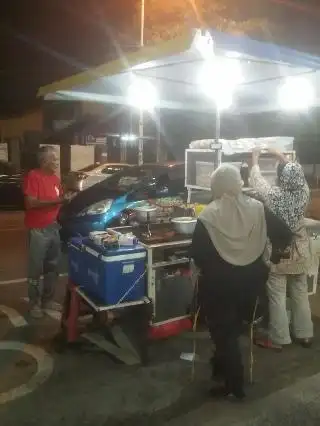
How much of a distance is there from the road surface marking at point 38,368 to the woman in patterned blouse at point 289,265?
2.08 meters

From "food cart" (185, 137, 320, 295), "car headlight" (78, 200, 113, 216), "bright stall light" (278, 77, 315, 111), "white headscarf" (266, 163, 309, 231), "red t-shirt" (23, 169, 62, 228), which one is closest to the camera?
"white headscarf" (266, 163, 309, 231)

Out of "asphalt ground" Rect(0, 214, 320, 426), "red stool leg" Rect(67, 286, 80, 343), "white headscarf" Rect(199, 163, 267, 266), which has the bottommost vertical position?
"asphalt ground" Rect(0, 214, 320, 426)

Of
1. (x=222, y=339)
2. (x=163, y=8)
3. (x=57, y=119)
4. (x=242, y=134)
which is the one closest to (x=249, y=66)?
(x=222, y=339)

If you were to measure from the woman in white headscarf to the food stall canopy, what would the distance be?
2023 mm

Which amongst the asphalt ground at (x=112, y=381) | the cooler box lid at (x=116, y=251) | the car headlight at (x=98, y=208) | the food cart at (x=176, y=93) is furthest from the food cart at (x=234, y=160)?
the car headlight at (x=98, y=208)

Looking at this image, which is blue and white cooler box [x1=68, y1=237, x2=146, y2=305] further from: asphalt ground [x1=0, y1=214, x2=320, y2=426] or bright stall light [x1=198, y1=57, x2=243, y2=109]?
bright stall light [x1=198, y1=57, x2=243, y2=109]

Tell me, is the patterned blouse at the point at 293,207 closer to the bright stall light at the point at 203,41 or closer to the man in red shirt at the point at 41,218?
the bright stall light at the point at 203,41

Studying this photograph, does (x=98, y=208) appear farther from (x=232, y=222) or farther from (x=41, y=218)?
(x=232, y=222)

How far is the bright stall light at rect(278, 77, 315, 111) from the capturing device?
23.7ft

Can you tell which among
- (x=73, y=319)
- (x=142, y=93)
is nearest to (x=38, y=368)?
(x=73, y=319)

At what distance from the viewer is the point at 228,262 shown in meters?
3.53

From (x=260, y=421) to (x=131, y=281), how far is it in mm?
1563

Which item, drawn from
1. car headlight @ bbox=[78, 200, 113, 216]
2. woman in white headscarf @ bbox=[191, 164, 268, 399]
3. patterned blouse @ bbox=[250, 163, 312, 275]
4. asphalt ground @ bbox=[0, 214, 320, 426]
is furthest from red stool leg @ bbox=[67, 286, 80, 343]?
car headlight @ bbox=[78, 200, 113, 216]

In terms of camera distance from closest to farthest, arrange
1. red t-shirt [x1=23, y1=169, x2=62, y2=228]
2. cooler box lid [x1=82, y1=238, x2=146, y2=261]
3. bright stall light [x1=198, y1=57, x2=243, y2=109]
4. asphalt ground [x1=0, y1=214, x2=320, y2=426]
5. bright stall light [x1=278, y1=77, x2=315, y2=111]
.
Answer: asphalt ground [x1=0, y1=214, x2=320, y2=426]
cooler box lid [x1=82, y1=238, x2=146, y2=261]
red t-shirt [x1=23, y1=169, x2=62, y2=228]
bright stall light [x1=198, y1=57, x2=243, y2=109]
bright stall light [x1=278, y1=77, x2=315, y2=111]
